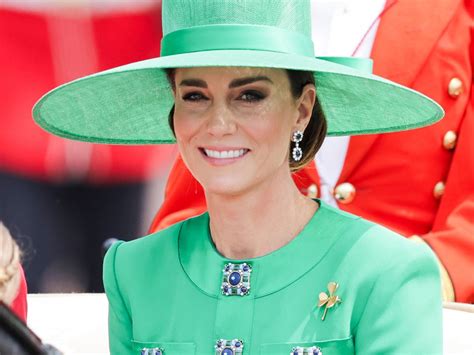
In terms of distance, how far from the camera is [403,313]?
4.53 feet

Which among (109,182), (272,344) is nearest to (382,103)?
(272,344)

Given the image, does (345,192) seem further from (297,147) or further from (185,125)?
(185,125)

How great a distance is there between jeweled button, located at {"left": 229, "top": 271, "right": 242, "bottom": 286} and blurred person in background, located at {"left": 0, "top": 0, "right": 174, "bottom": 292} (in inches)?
64.8

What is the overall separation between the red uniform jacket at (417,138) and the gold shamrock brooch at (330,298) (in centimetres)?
81

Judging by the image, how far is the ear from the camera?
1.48 metres

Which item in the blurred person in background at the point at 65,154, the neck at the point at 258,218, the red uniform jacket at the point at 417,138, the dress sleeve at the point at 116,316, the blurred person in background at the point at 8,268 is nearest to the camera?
the blurred person in background at the point at 8,268

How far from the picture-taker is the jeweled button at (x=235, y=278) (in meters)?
1.46

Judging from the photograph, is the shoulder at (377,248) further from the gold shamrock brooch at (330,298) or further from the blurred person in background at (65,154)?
the blurred person in background at (65,154)

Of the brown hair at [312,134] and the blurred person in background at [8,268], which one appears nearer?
the blurred person in background at [8,268]

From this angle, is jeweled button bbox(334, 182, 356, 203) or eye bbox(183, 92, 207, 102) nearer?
eye bbox(183, 92, 207, 102)

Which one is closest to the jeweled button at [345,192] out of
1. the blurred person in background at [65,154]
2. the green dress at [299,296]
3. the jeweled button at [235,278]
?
the green dress at [299,296]

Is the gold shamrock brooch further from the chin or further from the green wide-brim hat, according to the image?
the green wide-brim hat

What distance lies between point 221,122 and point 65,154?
1775 mm

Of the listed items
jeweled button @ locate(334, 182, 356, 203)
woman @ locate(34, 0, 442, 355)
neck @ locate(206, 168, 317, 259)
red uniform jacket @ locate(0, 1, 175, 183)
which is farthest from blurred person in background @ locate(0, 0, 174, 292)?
neck @ locate(206, 168, 317, 259)
